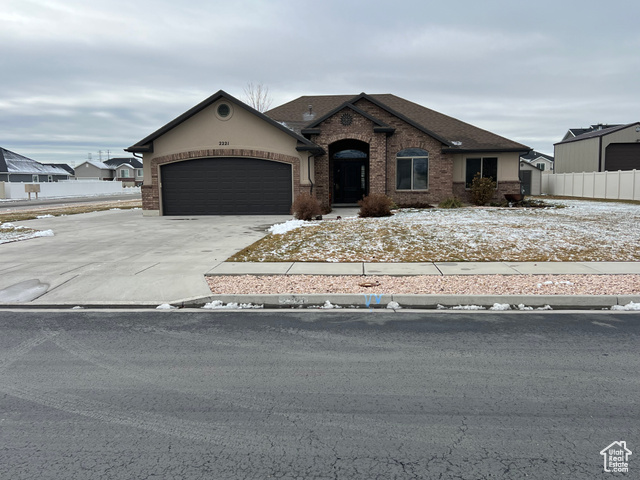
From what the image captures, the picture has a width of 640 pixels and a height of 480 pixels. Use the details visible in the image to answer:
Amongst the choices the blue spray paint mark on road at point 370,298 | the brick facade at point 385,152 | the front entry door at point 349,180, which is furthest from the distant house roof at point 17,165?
the blue spray paint mark on road at point 370,298

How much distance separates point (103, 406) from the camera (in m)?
4.28

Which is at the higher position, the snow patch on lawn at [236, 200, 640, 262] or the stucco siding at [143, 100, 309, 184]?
the stucco siding at [143, 100, 309, 184]

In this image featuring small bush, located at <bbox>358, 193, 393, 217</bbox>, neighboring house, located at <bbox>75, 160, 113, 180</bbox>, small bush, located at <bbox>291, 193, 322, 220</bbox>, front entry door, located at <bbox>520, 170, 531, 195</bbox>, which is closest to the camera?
small bush, located at <bbox>291, 193, 322, 220</bbox>

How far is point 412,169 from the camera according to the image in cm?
2517

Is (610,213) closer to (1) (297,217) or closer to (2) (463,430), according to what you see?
(1) (297,217)

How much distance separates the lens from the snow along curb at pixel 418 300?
25.0ft

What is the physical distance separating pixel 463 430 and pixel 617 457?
103 cm

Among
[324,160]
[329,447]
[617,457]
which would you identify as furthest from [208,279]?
[324,160]

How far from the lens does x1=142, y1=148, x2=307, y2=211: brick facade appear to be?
2255 cm

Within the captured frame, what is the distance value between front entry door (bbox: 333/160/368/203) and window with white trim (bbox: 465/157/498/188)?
5381 millimetres

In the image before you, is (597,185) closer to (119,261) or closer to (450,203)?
(450,203)

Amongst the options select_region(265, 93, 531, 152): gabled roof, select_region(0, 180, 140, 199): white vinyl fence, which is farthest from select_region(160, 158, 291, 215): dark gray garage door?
select_region(0, 180, 140, 199): white vinyl fence

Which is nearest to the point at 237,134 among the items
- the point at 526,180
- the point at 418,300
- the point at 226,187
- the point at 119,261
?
the point at 226,187

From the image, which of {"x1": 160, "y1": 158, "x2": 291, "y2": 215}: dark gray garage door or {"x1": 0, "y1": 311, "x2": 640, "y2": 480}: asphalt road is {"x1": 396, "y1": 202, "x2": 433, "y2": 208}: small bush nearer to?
{"x1": 160, "y1": 158, "x2": 291, "y2": 215}: dark gray garage door
